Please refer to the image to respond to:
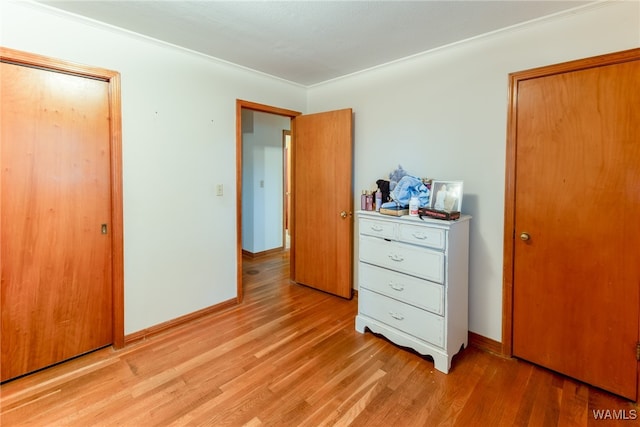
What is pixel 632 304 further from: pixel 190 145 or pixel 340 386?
pixel 190 145

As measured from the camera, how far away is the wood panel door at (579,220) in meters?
1.74

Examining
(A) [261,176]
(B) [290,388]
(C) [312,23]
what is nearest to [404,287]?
(B) [290,388]

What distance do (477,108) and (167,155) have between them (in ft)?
8.07

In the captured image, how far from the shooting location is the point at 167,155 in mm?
2471

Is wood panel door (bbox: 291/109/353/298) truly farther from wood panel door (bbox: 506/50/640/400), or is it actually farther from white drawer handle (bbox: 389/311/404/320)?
wood panel door (bbox: 506/50/640/400)

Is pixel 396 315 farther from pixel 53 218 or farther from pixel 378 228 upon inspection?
pixel 53 218

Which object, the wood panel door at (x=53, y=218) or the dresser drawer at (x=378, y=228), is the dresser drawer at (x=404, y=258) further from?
the wood panel door at (x=53, y=218)

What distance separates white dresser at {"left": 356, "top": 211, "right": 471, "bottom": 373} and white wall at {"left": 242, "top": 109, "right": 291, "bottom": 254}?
2583mm

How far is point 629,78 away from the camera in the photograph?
5.58 ft

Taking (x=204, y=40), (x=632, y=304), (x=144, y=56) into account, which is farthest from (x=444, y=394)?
(x=144, y=56)

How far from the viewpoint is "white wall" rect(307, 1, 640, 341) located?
1865 millimetres

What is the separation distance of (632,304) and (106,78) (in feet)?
11.9

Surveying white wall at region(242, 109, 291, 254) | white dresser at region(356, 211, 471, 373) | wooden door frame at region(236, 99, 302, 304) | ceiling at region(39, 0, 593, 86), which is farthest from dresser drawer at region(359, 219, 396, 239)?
white wall at region(242, 109, 291, 254)

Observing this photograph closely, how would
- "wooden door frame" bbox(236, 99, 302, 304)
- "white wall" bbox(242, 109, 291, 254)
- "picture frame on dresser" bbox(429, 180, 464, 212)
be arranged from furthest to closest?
"white wall" bbox(242, 109, 291, 254), "wooden door frame" bbox(236, 99, 302, 304), "picture frame on dresser" bbox(429, 180, 464, 212)
